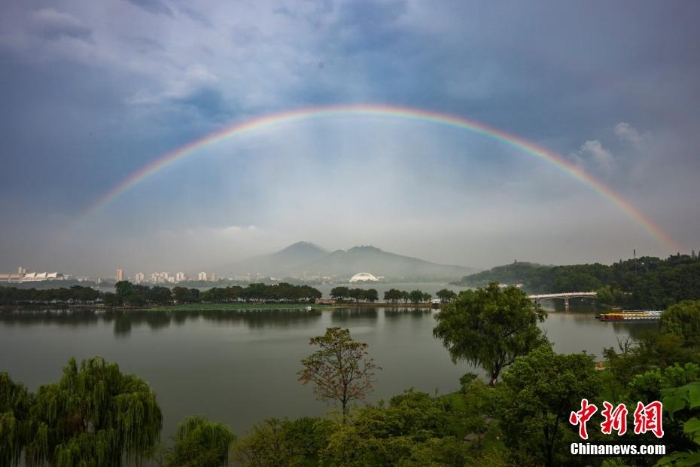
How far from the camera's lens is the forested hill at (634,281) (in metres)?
38.6

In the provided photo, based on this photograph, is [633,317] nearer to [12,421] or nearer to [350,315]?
[350,315]

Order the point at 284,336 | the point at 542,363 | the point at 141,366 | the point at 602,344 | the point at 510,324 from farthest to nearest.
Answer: the point at 284,336 < the point at 602,344 < the point at 141,366 < the point at 510,324 < the point at 542,363

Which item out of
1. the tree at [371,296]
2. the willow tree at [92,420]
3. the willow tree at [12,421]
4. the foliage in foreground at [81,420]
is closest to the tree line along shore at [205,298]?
the tree at [371,296]

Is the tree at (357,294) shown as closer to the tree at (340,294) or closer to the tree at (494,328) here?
the tree at (340,294)

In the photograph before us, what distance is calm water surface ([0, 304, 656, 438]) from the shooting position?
1323cm

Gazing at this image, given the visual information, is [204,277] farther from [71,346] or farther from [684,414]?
[684,414]

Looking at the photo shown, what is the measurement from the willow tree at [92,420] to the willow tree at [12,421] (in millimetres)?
165

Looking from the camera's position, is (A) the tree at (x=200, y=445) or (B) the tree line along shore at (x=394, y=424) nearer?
(B) the tree line along shore at (x=394, y=424)

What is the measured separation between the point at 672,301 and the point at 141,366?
44475mm

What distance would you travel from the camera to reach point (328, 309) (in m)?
46.3

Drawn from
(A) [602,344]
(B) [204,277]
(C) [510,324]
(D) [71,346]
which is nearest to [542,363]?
(C) [510,324]

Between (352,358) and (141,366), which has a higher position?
(352,358)

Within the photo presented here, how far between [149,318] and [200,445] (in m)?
35.0

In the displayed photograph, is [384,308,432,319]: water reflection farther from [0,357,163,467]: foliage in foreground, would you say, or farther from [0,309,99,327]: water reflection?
[0,357,163,467]: foliage in foreground
